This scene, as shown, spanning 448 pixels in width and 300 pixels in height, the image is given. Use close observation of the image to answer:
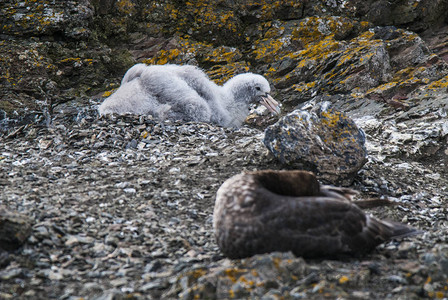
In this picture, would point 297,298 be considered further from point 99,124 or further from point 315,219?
point 99,124

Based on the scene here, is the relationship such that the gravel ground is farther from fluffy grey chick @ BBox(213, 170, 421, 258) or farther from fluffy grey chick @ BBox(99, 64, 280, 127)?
fluffy grey chick @ BBox(99, 64, 280, 127)

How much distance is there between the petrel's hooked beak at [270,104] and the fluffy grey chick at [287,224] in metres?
4.09

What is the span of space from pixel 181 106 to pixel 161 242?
11.4ft

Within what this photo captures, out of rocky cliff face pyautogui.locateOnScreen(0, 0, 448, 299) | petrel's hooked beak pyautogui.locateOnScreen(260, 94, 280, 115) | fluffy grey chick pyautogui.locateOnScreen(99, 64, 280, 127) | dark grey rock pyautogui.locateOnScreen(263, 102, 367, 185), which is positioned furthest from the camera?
petrel's hooked beak pyautogui.locateOnScreen(260, 94, 280, 115)

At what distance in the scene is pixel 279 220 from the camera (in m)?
3.33

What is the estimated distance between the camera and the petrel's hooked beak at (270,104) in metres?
7.69

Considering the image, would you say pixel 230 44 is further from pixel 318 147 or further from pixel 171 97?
pixel 318 147

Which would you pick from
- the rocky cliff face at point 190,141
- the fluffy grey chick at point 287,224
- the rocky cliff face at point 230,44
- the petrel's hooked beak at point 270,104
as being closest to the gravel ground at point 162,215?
the rocky cliff face at point 190,141

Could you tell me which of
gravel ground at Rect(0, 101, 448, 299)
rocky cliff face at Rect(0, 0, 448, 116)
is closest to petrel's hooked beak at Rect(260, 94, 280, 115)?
rocky cliff face at Rect(0, 0, 448, 116)

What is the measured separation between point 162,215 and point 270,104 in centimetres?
391

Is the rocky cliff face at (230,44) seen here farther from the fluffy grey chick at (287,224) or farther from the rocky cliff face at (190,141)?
the fluffy grey chick at (287,224)

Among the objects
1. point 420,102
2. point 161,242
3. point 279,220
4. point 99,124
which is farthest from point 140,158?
point 420,102

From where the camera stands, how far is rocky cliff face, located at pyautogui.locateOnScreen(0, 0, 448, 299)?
3166 millimetres

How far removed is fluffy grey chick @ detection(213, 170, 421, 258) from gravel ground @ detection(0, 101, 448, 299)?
0.12 metres
